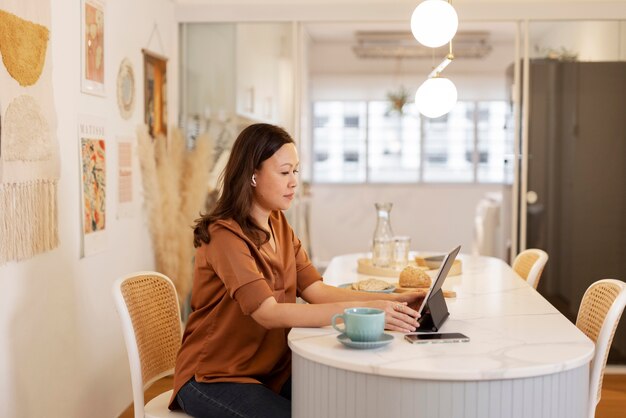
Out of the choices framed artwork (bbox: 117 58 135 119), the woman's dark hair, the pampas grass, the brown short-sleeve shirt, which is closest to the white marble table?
the brown short-sleeve shirt

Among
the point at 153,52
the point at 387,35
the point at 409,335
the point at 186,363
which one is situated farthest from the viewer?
the point at 387,35

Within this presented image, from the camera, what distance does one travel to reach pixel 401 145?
344 inches

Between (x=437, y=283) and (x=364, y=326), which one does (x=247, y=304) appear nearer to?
(x=364, y=326)

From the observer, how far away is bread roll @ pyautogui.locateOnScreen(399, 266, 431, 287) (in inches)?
101

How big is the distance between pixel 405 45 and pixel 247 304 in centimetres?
621

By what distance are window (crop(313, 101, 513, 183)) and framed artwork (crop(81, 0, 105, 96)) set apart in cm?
558

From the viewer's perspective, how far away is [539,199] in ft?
14.6

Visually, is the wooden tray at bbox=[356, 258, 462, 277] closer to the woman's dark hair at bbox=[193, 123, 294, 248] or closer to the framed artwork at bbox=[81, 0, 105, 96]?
the woman's dark hair at bbox=[193, 123, 294, 248]

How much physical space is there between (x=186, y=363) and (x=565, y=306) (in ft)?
9.76

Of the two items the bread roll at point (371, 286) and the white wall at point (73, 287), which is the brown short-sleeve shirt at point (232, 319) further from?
the white wall at point (73, 287)

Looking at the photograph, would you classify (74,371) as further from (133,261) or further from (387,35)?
(387,35)

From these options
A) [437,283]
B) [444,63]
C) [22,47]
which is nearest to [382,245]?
[444,63]

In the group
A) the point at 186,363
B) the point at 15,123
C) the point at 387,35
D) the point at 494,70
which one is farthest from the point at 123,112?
the point at 494,70

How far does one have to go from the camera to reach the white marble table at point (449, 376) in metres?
1.56
